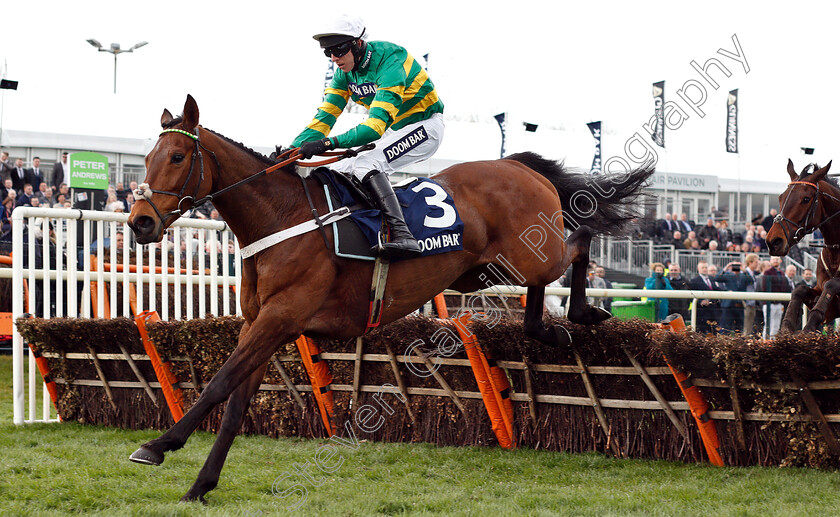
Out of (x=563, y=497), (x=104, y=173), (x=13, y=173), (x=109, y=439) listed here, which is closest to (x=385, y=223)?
(x=563, y=497)

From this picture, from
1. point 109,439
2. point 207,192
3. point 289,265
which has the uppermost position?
point 207,192

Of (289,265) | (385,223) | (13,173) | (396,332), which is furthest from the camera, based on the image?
(13,173)

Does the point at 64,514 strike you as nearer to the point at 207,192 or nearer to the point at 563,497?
the point at 207,192

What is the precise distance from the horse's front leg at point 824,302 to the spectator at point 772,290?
52.5 inches

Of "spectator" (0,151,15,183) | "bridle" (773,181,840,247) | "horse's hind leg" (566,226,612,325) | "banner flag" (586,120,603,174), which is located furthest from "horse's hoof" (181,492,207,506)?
"banner flag" (586,120,603,174)

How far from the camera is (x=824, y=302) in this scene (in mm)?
6957

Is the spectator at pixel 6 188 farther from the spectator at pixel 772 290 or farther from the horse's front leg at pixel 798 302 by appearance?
the horse's front leg at pixel 798 302

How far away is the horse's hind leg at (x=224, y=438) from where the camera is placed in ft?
14.1

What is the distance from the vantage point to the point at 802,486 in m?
4.28

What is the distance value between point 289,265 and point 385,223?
61cm

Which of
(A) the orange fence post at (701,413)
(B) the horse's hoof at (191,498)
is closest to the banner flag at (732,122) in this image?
(A) the orange fence post at (701,413)

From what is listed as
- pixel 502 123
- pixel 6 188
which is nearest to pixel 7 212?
pixel 6 188

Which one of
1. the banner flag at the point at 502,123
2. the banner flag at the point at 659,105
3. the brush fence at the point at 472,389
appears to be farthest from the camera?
the banner flag at the point at 502,123

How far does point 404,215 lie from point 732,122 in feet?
63.1
